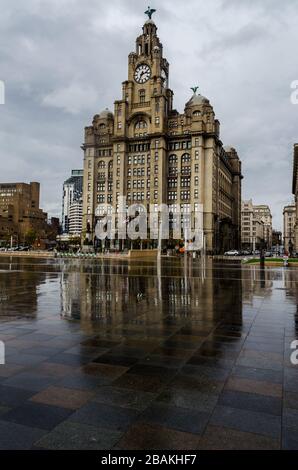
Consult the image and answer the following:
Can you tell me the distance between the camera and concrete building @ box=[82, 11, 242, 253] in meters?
99.4

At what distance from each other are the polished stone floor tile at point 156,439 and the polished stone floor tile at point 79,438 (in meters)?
0.12

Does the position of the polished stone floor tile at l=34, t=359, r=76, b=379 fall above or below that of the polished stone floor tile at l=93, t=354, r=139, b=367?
above

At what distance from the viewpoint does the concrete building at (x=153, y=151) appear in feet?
326

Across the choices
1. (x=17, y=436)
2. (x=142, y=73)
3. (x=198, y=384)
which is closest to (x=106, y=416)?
(x=17, y=436)

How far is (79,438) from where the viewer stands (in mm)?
3498

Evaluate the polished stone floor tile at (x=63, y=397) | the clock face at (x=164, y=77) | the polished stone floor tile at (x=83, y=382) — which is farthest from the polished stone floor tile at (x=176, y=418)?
the clock face at (x=164, y=77)

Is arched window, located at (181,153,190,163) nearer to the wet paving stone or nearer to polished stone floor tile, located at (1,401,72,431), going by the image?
the wet paving stone

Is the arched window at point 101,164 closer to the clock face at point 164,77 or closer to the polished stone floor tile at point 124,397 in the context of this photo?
the clock face at point 164,77

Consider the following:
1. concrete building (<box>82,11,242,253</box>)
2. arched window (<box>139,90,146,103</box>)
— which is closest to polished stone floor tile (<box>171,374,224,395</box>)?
concrete building (<box>82,11,242,253</box>)

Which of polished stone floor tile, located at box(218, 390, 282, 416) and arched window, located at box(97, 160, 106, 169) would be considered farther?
arched window, located at box(97, 160, 106, 169)

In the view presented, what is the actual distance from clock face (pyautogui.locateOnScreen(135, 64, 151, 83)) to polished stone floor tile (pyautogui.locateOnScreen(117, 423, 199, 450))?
112452 mm

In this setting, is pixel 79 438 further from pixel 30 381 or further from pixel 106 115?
pixel 106 115

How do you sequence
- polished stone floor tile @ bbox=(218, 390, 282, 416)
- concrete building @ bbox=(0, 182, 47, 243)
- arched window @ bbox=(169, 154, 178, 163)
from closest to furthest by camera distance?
polished stone floor tile @ bbox=(218, 390, 282, 416)
arched window @ bbox=(169, 154, 178, 163)
concrete building @ bbox=(0, 182, 47, 243)

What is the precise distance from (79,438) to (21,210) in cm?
18188
